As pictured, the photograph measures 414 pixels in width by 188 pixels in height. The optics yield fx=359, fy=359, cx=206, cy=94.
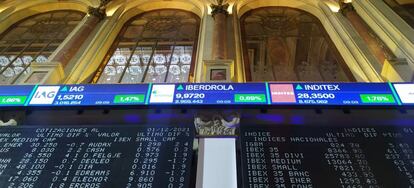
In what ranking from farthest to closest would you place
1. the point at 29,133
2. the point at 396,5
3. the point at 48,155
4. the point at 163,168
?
the point at 396,5 < the point at 29,133 < the point at 48,155 < the point at 163,168

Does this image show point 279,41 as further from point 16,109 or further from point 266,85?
point 16,109

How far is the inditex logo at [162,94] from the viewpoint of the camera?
493 centimetres

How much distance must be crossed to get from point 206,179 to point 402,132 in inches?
95.5

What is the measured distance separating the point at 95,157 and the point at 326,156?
258 centimetres

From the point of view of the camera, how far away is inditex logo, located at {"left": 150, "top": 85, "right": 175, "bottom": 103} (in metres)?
4.93

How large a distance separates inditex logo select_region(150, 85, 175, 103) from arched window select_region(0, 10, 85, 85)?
3.07 meters

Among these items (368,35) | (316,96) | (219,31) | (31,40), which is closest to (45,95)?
(219,31)

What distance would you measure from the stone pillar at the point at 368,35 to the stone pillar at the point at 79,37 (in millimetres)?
5682

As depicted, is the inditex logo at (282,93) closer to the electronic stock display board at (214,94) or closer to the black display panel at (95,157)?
the electronic stock display board at (214,94)

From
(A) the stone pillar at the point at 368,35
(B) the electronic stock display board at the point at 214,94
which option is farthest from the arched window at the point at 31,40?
(A) the stone pillar at the point at 368,35

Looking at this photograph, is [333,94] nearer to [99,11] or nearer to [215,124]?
[215,124]

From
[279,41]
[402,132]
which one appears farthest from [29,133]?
[279,41]

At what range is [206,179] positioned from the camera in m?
3.83

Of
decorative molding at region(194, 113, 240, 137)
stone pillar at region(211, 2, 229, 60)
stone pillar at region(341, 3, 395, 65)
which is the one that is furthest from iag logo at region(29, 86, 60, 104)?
stone pillar at region(341, 3, 395, 65)
